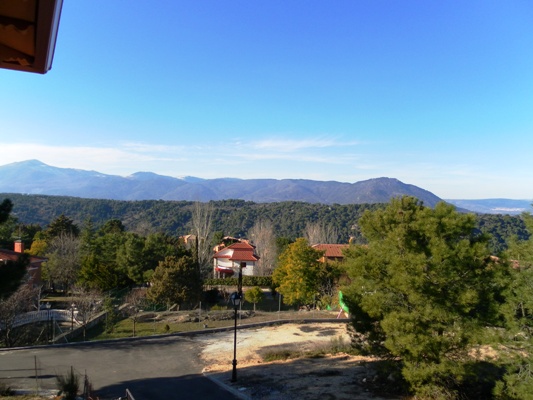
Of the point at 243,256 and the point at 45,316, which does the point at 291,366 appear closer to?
the point at 45,316

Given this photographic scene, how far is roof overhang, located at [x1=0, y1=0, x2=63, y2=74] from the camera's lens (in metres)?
2.12

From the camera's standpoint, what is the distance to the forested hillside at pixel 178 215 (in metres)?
92.2

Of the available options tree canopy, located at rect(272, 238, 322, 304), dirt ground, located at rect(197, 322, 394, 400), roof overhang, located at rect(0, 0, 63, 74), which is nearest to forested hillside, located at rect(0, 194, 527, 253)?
tree canopy, located at rect(272, 238, 322, 304)

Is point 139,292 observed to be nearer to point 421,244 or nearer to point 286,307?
point 286,307

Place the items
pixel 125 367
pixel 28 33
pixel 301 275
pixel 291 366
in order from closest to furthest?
pixel 28 33
pixel 125 367
pixel 291 366
pixel 301 275

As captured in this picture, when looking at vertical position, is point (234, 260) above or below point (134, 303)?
below

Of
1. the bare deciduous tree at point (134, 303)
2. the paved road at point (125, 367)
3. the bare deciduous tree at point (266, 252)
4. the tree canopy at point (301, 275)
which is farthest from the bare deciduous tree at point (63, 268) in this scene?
the bare deciduous tree at point (266, 252)

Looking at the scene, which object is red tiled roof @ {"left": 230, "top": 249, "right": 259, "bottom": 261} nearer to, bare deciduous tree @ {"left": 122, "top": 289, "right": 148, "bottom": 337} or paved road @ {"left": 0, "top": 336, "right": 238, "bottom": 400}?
bare deciduous tree @ {"left": 122, "top": 289, "right": 148, "bottom": 337}

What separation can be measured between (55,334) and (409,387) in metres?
20.8

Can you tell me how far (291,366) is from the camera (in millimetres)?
16828

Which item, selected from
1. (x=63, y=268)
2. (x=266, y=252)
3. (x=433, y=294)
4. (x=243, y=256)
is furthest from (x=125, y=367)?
(x=266, y=252)

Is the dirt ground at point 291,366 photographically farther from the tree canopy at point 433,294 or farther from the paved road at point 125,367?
the tree canopy at point 433,294

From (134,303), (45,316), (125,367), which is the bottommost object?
(45,316)

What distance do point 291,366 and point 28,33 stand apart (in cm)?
1678
